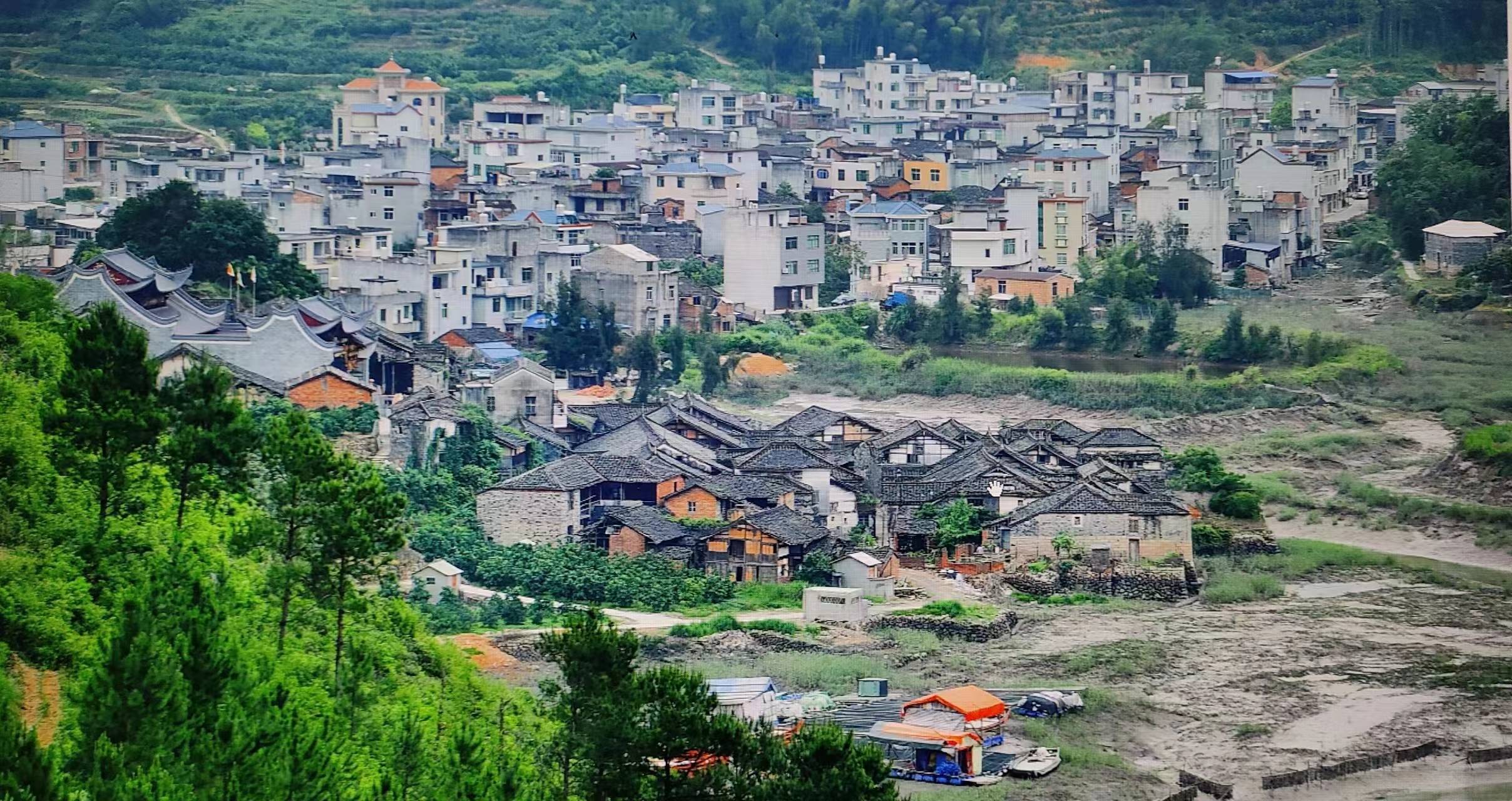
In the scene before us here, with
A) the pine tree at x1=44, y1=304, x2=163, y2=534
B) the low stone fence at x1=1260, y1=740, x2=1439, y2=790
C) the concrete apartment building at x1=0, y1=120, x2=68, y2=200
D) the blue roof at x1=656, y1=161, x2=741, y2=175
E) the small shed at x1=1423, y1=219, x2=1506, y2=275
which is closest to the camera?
the pine tree at x1=44, y1=304, x2=163, y2=534

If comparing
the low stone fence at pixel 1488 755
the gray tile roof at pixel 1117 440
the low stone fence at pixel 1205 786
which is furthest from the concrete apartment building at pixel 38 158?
the low stone fence at pixel 1488 755

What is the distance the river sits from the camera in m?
15.9

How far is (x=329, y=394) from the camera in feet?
40.8

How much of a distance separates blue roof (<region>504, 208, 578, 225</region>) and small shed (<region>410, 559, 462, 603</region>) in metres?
6.55

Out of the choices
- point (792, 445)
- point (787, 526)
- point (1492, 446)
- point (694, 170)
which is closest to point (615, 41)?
point (694, 170)

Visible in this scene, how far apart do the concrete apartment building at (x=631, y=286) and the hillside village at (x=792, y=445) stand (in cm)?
3

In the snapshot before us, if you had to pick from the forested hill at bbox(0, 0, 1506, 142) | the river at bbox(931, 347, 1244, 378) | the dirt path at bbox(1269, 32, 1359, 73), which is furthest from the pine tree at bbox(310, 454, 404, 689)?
the dirt path at bbox(1269, 32, 1359, 73)

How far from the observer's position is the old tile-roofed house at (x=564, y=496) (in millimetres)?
11617

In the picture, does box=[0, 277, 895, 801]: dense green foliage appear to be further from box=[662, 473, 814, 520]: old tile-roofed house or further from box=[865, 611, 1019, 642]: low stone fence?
box=[662, 473, 814, 520]: old tile-roofed house

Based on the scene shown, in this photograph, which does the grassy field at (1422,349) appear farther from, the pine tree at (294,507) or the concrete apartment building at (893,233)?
the pine tree at (294,507)

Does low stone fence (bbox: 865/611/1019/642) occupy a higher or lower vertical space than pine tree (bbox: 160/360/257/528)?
lower

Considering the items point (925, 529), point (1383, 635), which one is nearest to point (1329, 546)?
point (1383, 635)

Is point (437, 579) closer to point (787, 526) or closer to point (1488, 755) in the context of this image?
point (787, 526)

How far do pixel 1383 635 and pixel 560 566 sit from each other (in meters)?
3.77
